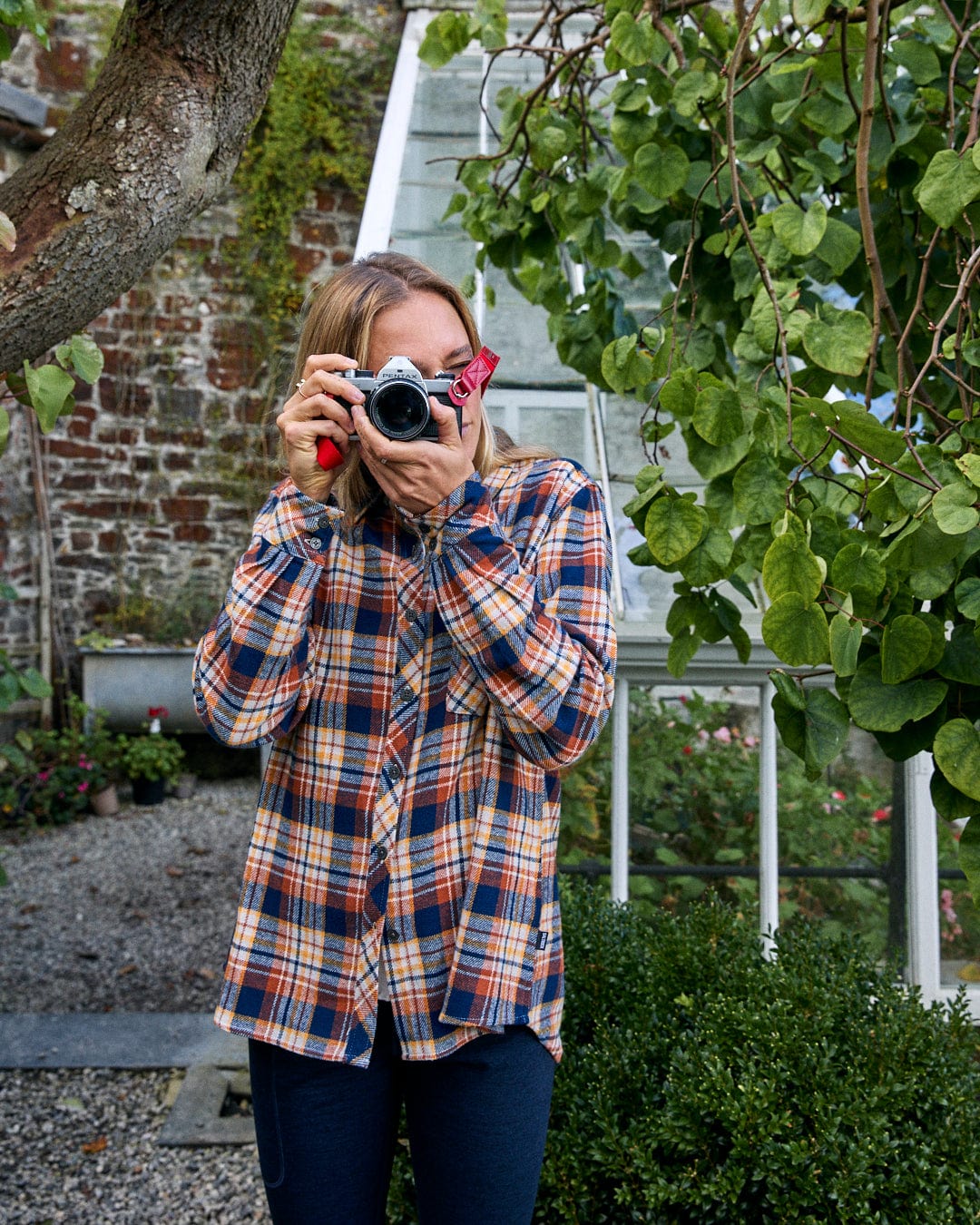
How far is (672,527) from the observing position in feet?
4.20

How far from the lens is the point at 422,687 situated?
1.14 meters

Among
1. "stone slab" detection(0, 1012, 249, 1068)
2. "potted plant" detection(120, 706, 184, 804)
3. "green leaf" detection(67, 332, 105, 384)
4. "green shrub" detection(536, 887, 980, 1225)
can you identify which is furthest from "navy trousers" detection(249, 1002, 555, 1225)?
"potted plant" detection(120, 706, 184, 804)

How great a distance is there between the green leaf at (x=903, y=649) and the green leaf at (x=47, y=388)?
3.37 feet

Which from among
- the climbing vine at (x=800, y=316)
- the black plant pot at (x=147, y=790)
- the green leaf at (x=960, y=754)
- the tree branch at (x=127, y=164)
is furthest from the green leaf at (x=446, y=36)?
the black plant pot at (x=147, y=790)

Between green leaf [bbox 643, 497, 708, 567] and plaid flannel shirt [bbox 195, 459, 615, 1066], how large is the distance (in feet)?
0.39

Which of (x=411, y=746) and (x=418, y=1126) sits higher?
(x=411, y=746)

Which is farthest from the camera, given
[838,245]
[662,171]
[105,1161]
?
[105,1161]

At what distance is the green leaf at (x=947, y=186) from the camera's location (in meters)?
1.20

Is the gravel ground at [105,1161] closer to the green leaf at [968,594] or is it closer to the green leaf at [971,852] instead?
the green leaf at [971,852]

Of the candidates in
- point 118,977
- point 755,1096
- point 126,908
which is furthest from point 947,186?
point 126,908

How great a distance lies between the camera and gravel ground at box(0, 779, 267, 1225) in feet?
7.69

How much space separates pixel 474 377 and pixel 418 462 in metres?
0.13

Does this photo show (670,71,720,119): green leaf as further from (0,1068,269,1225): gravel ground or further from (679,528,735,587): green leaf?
(0,1068,269,1225): gravel ground

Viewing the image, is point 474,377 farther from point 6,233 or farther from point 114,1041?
point 114,1041
